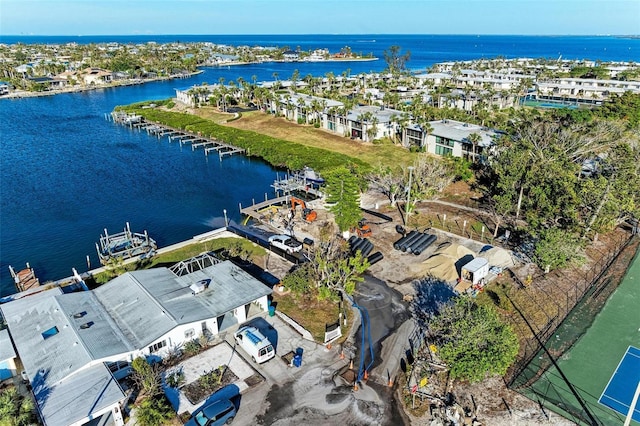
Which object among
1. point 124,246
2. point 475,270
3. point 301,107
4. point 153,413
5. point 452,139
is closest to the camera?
point 153,413

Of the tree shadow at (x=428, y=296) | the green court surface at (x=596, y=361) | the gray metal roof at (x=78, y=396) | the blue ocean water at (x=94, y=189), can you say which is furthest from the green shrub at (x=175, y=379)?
the blue ocean water at (x=94, y=189)

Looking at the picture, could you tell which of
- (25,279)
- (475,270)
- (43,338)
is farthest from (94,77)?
(475,270)

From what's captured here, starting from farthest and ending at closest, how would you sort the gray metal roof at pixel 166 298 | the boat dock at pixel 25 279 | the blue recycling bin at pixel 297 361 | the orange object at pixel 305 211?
the orange object at pixel 305 211, the boat dock at pixel 25 279, the gray metal roof at pixel 166 298, the blue recycling bin at pixel 297 361

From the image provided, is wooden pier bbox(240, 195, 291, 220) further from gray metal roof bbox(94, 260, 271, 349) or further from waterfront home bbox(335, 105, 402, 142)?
waterfront home bbox(335, 105, 402, 142)

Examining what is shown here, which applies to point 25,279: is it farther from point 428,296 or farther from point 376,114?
point 376,114

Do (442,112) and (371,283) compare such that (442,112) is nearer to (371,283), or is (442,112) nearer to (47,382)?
(371,283)

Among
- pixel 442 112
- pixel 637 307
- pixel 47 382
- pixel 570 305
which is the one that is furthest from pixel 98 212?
pixel 442 112

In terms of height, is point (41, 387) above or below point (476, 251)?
above

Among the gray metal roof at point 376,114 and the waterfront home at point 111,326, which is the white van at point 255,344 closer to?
the waterfront home at point 111,326
